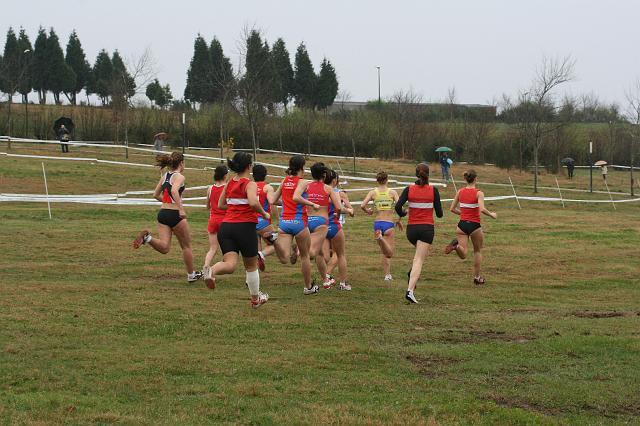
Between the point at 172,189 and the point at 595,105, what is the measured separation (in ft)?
275

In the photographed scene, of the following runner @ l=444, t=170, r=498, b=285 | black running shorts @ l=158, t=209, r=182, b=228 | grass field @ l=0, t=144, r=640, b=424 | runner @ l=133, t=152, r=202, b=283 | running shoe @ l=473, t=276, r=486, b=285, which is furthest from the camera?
running shoe @ l=473, t=276, r=486, b=285

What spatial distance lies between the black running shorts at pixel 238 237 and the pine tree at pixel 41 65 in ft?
225

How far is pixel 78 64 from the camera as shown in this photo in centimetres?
8212

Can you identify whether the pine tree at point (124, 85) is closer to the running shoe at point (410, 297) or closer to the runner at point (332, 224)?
the runner at point (332, 224)

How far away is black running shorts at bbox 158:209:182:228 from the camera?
45.0 feet

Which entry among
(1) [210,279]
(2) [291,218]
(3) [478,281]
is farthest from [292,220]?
(3) [478,281]

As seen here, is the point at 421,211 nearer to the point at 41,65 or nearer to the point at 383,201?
the point at 383,201

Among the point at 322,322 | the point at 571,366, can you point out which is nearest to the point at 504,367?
the point at 571,366

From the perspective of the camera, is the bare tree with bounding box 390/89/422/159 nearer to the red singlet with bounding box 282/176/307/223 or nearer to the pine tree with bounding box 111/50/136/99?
the pine tree with bounding box 111/50/136/99

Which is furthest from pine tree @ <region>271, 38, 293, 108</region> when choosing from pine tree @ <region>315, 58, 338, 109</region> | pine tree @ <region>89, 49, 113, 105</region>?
pine tree @ <region>89, 49, 113, 105</region>

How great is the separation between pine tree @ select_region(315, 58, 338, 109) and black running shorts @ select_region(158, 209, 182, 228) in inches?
2621

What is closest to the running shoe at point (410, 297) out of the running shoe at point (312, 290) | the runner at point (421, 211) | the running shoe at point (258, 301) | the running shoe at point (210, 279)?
the runner at point (421, 211)

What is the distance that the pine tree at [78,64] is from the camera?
82.0 meters

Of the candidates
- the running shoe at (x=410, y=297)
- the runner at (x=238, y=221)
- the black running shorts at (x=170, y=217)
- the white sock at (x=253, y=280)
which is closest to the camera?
the runner at (x=238, y=221)
